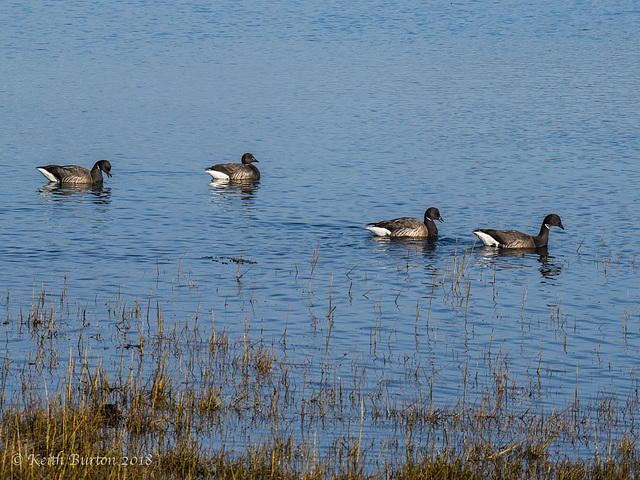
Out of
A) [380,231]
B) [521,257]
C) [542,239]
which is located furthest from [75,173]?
[542,239]

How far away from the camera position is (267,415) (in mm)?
10992

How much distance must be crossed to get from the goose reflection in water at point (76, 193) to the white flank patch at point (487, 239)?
11.6 meters

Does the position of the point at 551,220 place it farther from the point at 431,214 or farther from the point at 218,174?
the point at 218,174

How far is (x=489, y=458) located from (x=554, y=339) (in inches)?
231

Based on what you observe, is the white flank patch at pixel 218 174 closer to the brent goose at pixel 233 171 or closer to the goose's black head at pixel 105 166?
the brent goose at pixel 233 171

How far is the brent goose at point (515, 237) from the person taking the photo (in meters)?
21.8

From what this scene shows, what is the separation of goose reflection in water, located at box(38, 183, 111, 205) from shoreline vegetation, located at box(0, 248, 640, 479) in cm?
1312

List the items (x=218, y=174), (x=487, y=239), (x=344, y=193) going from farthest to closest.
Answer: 1. (x=218, y=174)
2. (x=344, y=193)
3. (x=487, y=239)

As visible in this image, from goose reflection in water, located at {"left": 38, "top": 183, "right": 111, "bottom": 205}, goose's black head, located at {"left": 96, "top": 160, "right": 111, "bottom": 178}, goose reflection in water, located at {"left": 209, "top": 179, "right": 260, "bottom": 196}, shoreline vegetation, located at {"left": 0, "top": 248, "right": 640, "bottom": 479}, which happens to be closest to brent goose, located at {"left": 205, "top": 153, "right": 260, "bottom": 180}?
goose reflection in water, located at {"left": 209, "top": 179, "right": 260, "bottom": 196}

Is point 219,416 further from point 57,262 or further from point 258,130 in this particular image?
point 258,130

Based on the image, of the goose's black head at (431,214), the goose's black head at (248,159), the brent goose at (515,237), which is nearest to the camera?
the brent goose at (515,237)

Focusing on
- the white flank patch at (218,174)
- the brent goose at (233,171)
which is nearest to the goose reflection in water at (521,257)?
the brent goose at (233,171)

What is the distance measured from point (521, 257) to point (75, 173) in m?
15.4

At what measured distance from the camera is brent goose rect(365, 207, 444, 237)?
74.2ft
